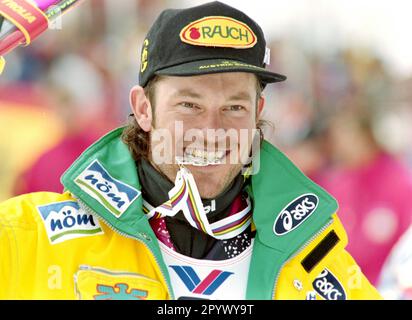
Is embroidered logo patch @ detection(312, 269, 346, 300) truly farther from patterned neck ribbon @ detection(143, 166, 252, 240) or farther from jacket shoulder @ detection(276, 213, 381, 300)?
patterned neck ribbon @ detection(143, 166, 252, 240)

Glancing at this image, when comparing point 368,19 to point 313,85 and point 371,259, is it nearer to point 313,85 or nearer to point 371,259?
point 313,85

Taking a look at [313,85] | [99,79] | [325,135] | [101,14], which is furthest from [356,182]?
[101,14]

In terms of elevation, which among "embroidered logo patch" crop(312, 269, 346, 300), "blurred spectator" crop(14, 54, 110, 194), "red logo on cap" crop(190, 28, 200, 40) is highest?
"red logo on cap" crop(190, 28, 200, 40)

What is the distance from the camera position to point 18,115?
550 centimetres

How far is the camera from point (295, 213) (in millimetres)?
3029

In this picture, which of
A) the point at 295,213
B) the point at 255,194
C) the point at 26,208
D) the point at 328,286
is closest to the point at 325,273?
the point at 328,286

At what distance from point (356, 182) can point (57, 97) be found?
1874 millimetres

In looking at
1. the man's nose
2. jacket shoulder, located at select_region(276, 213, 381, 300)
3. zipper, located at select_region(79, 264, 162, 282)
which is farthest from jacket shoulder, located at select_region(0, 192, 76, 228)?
jacket shoulder, located at select_region(276, 213, 381, 300)

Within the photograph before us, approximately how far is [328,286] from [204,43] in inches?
34.7

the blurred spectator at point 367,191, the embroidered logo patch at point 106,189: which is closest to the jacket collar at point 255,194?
the embroidered logo patch at point 106,189

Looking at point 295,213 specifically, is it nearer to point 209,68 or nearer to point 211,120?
point 211,120

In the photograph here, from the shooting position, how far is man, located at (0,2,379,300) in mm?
2717

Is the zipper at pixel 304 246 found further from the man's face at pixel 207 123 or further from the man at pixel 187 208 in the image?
the man's face at pixel 207 123

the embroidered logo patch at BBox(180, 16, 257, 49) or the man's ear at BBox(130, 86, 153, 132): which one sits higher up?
the embroidered logo patch at BBox(180, 16, 257, 49)
